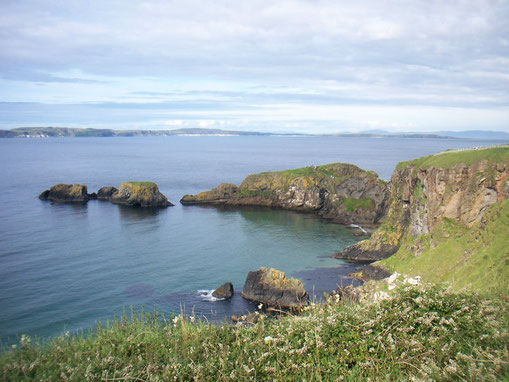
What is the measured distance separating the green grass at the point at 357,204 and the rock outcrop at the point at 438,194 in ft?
77.9

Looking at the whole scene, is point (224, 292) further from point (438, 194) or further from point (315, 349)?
point (315, 349)

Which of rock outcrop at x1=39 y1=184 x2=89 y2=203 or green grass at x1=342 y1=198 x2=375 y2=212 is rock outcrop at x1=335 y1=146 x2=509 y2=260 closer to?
green grass at x1=342 y1=198 x2=375 y2=212

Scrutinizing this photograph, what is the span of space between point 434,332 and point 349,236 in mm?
57662

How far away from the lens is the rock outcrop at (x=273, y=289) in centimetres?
3731

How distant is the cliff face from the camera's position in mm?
79812

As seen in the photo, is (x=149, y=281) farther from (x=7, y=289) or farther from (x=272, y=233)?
(x=272, y=233)

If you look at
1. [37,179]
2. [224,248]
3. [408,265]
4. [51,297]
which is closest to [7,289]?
[51,297]

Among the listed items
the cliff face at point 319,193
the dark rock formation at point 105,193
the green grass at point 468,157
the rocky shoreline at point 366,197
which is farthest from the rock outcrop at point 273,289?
the dark rock formation at point 105,193

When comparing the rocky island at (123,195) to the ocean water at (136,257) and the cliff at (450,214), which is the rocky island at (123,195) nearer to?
the ocean water at (136,257)

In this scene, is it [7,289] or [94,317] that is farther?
[7,289]

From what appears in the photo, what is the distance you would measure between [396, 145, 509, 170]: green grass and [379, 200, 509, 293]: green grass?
546cm

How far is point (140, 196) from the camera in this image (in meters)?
88.3

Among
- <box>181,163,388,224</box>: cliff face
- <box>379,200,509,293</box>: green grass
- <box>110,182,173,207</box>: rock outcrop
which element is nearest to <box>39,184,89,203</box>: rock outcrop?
<box>110,182,173,207</box>: rock outcrop

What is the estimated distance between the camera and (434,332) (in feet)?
31.1
